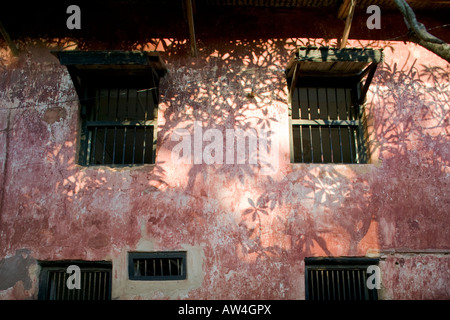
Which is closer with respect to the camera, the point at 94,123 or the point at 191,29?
the point at 191,29

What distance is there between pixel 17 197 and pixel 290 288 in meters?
4.09

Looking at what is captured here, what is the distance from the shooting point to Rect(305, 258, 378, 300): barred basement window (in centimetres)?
477

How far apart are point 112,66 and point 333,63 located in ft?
10.6

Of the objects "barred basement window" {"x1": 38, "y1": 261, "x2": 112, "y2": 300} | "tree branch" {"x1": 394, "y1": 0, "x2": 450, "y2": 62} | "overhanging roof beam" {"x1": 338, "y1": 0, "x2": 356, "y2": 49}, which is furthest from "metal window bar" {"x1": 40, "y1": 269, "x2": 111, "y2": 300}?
"tree branch" {"x1": 394, "y1": 0, "x2": 450, "y2": 62}

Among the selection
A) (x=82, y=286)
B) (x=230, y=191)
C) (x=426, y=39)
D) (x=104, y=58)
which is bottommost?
(x=82, y=286)

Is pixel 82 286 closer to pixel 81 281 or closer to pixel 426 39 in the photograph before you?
pixel 81 281

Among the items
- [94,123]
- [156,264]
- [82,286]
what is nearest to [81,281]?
[82,286]

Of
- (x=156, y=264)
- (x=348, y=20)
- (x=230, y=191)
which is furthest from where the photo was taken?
(x=348, y=20)

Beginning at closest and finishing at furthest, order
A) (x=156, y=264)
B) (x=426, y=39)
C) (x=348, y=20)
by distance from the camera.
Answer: (x=426, y=39) < (x=156, y=264) < (x=348, y=20)

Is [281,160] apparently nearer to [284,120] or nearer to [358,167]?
[284,120]

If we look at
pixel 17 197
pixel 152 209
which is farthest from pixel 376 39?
pixel 17 197

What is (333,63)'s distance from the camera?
4977 millimetres
